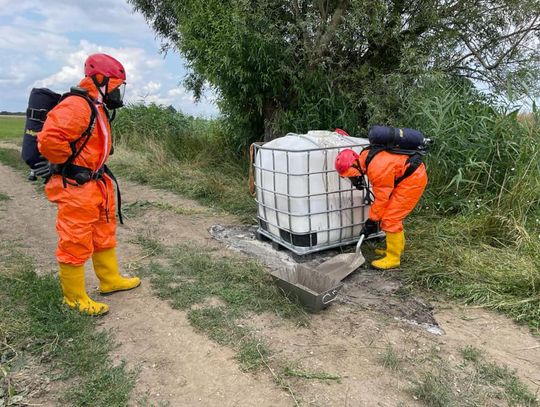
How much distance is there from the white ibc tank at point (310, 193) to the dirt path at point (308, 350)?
1.02 m

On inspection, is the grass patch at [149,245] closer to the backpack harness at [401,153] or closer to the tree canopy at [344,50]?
the backpack harness at [401,153]

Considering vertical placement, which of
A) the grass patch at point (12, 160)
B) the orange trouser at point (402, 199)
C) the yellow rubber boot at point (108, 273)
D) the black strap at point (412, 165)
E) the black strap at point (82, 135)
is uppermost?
the black strap at point (82, 135)

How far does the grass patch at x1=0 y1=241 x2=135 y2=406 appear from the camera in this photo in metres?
2.17

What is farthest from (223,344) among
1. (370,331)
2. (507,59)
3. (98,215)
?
(507,59)

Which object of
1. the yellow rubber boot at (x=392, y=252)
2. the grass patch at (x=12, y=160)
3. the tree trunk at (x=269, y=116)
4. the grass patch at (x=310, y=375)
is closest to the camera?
the grass patch at (x=310, y=375)

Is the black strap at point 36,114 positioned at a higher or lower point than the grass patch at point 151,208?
higher

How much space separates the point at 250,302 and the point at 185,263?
937 millimetres

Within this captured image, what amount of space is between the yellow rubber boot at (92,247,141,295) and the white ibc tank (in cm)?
153

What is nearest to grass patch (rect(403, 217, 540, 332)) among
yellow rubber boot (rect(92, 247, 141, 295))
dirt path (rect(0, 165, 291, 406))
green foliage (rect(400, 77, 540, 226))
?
green foliage (rect(400, 77, 540, 226))

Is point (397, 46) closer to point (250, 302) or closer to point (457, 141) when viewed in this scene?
point (457, 141)

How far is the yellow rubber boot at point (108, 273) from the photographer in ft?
10.6

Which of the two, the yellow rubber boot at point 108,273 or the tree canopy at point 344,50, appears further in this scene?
the tree canopy at point 344,50

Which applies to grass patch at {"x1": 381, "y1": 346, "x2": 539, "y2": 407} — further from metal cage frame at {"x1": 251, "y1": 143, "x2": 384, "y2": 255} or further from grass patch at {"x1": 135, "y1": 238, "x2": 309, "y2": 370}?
Answer: metal cage frame at {"x1": 251, "y1": 143, "x2": 384, "y2": 255}

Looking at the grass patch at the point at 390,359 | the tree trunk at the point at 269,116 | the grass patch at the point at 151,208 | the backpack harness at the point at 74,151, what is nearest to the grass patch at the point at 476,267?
the grass patch at the point at 390,359
